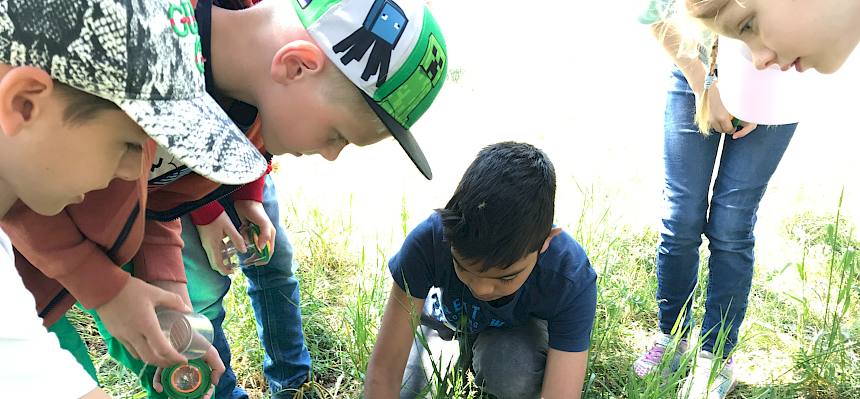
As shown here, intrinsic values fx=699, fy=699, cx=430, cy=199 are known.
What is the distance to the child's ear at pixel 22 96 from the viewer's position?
0.75 metres

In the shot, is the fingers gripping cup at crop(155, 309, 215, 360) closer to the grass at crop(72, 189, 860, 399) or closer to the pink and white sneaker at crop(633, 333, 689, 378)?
the grass at crop(72, 189, 860, 399)

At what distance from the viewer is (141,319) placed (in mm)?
1332

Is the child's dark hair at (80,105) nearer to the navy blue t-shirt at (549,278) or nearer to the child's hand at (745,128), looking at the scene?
the navy blue t-shirt at (549,278)

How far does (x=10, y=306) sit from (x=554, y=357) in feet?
4.38

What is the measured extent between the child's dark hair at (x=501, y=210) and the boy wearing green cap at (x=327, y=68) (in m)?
0.21

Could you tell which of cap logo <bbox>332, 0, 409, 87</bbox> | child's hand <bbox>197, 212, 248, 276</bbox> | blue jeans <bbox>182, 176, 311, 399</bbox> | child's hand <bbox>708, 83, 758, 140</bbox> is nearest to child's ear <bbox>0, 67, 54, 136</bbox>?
cap logo <bbox>332, 0, 409, 87</bbox>

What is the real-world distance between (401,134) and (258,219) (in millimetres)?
529

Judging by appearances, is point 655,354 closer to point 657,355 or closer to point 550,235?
point 657,355

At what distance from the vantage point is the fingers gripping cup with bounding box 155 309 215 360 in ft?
4.58

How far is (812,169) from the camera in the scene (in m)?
3.58

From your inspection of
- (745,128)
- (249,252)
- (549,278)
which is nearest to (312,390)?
(249,252)

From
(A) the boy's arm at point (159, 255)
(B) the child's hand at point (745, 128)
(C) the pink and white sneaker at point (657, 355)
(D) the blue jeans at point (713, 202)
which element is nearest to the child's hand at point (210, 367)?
(A) the boy's arm at point (159, 255)

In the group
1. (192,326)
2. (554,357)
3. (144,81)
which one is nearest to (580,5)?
(554,357)

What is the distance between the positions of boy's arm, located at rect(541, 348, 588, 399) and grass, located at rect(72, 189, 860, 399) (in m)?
0.10
